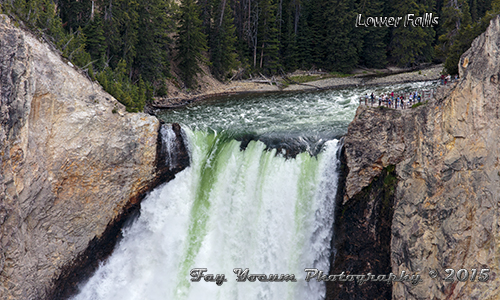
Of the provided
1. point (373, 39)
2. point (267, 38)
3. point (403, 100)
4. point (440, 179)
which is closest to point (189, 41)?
point (267, 38)

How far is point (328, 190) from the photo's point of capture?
57.7 feet

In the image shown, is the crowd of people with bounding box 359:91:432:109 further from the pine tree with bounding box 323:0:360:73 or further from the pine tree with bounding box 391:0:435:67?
the pine tree with bounding box 391:0:435:67

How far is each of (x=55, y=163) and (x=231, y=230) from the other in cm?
910

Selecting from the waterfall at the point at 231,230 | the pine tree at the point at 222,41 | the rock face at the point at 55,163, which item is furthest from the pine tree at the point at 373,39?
the rock face at the point at 55,163

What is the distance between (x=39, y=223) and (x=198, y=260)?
25.3 feet

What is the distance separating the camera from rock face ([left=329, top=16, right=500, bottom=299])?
1257 centimetres

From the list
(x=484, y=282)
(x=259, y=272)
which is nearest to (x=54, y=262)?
(x=259, y=272)

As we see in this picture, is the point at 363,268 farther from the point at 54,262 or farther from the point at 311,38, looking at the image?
the point at 311,38

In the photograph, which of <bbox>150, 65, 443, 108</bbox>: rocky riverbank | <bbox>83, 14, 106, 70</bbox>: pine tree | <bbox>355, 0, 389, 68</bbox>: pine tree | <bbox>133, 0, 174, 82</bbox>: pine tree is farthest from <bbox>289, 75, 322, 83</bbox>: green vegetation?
<bbox>83, 14, 106, 70</bbox>: pine tree

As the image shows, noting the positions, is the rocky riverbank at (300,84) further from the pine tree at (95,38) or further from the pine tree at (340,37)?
the pine tree at (95,38)

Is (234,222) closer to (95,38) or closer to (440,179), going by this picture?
(440,179)

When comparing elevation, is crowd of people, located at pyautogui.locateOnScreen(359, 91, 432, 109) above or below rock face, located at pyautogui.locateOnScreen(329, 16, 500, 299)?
above

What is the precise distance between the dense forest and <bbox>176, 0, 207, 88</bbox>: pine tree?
104mm

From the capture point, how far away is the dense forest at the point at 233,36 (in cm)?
2702
